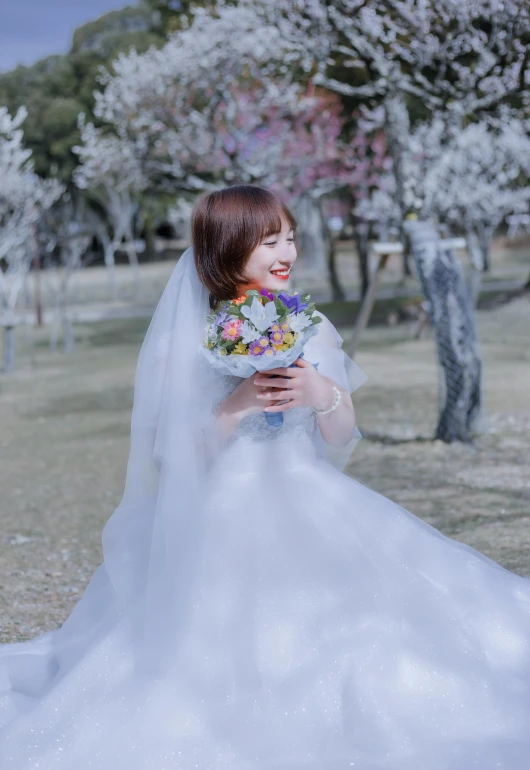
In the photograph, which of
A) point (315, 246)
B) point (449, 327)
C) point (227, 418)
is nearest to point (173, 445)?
point (227, 418)

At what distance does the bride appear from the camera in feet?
8.19

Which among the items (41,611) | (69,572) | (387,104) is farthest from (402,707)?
(387,104)

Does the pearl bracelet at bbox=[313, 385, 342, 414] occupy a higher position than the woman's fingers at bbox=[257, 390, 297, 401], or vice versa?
the woman's fingers at bbox=[257, 390, 297, 401]

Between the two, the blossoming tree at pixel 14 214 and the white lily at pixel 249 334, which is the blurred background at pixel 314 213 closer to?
the blossoming tree at pixel 14 214

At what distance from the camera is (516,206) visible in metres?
20.1

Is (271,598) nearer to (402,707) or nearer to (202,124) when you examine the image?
(402,707)

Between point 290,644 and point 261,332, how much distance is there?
2.79 feet

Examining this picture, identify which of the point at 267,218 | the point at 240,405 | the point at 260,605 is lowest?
the point at 260,605

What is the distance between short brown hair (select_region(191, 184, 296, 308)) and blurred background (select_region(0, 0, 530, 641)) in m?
2.14

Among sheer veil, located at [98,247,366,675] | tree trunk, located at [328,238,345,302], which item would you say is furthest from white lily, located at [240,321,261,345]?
tree trunk, located at [328,238,345,302]

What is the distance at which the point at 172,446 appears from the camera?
2.73 metres

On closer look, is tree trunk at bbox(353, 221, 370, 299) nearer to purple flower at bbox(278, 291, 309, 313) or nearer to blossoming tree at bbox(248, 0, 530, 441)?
blossoming tree at bbox(248, 0, 530, 441)

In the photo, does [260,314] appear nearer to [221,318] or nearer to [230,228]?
[221,318]

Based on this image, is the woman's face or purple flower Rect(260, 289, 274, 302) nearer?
purple flower Rect(260, 289, 274, 302)
